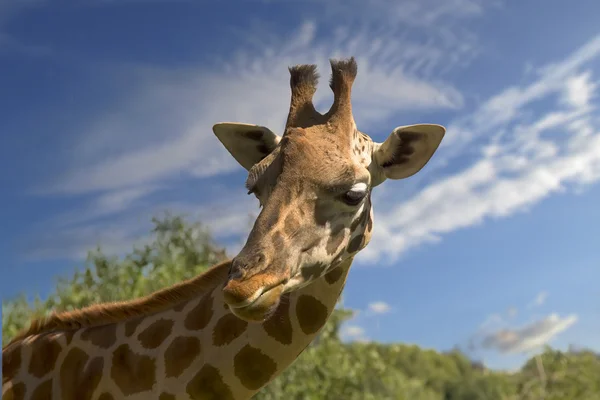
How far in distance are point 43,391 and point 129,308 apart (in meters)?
0.86

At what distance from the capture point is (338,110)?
4645 millimetres

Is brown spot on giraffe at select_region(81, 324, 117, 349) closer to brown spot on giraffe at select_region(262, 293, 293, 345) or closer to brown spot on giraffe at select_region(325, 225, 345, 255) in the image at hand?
brown spot on giraffe at select_region(262, 293, 293, 345)

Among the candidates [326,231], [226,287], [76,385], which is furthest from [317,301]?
[76,385]

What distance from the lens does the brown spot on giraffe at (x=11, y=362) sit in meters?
5.23

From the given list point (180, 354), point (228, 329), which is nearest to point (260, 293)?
point (228, 329)

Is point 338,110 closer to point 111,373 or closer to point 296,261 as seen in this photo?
point 296,261

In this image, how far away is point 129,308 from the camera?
204 inches

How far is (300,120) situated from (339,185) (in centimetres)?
70

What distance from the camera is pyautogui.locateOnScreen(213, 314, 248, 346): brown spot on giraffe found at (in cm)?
454

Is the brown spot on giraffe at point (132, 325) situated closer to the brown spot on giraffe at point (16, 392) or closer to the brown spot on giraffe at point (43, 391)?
the brown spot on giraffe at point (43, 391)

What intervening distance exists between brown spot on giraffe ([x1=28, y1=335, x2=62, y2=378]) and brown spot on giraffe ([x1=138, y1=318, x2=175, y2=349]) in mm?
801

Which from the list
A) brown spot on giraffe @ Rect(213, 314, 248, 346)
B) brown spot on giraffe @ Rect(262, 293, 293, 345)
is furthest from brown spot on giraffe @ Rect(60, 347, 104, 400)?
brown spot on giraffe @ Rect(262, 293, 293, 345)

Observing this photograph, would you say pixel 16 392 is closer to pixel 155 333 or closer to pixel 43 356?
pixel 43 356

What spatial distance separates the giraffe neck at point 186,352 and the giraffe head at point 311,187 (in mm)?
493
